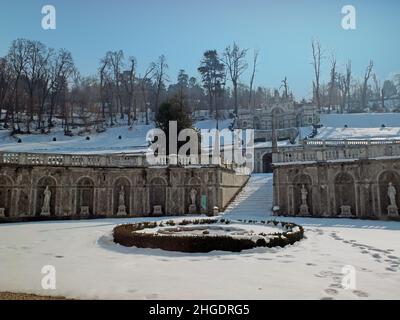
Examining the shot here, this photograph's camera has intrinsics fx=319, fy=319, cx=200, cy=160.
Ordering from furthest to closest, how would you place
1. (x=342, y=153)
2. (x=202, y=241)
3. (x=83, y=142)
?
(x=83, y=142)
(x=342, y=153)
(x=202, y=241)

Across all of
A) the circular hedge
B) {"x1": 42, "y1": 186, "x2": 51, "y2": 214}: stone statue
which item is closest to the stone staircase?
the circular hedge

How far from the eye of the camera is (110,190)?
87.1ft

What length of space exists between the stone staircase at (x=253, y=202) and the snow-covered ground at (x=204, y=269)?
10.8 metres

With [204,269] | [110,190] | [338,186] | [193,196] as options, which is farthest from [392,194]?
[110,190]

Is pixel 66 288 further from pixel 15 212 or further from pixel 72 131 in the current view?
pixel 72 131

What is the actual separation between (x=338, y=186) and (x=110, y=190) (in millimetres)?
18232

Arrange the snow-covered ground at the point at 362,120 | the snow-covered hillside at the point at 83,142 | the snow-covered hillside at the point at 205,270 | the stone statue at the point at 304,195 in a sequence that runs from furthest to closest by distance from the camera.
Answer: the snow-covered ground at the point at 362,120 < the snow-covered hillside at the point at 83,142 < the stone statue at the point at 304,195 < the snow-covered hillside at the point at 205,270

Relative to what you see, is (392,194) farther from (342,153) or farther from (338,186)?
(342,153)

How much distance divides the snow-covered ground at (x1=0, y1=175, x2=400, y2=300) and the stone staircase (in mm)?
10750

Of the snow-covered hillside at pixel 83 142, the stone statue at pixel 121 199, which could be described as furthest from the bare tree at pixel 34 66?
the stone statue at pixel 121 199

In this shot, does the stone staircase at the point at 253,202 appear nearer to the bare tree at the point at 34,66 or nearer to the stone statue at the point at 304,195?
the stone statue at the point at 304,195

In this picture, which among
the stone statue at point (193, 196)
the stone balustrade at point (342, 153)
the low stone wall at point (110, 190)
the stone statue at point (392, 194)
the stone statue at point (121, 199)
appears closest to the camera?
the stone statue at point (392, 194)

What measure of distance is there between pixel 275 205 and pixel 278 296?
19.7m

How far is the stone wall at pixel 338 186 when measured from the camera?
897 inches
